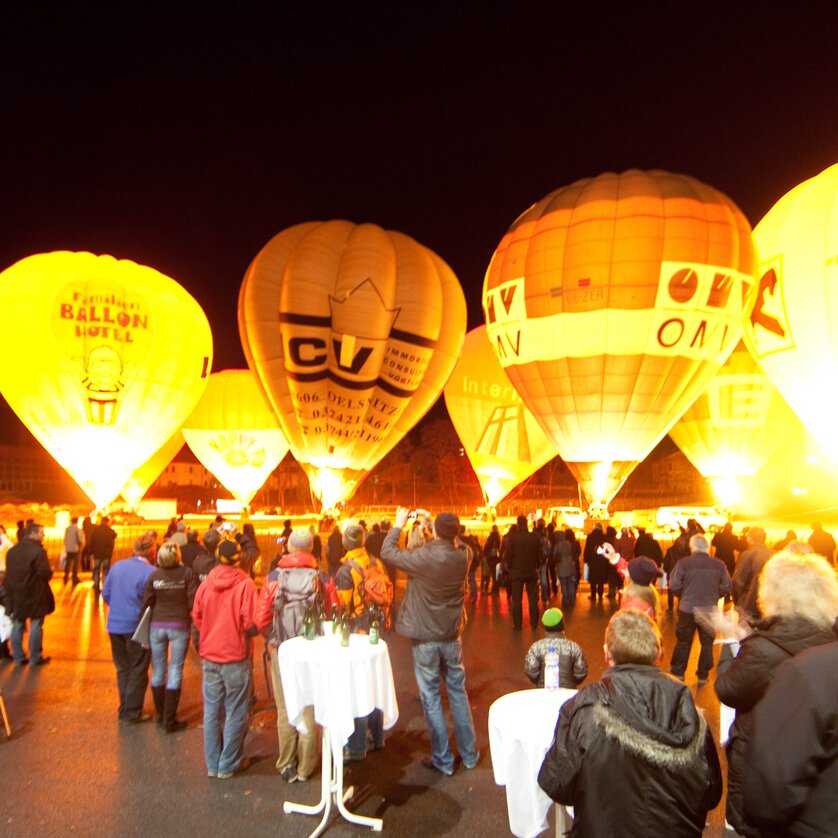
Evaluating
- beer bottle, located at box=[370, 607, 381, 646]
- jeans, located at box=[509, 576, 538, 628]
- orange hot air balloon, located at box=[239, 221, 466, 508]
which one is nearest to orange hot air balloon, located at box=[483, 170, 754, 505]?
orange hot air balloon, located at box=[239, 221, 466, 508]

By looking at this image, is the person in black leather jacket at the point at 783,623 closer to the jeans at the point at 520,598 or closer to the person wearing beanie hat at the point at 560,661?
the person wearing beanie hat at the point at 560,661

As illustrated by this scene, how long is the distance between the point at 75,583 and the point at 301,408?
7.80 meters

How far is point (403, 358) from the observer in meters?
21.1

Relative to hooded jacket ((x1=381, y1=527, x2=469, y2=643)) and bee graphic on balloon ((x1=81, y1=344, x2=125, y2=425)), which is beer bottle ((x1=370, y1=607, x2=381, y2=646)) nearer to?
hooded jacket ((x1=381, y1=527, x2=469, y2=643))

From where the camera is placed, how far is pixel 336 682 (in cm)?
452

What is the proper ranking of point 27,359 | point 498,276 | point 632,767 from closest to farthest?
point 632,767 → point 498,276 → point 27,359

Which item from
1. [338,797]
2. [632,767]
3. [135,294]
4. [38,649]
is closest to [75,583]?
[38,649]

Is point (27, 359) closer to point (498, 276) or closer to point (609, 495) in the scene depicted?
point (498, 276)

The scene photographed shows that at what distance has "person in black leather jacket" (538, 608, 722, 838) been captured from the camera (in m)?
2.55

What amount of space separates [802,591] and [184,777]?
4.13m

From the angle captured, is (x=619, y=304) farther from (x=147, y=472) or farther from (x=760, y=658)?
(x=147, y=472)

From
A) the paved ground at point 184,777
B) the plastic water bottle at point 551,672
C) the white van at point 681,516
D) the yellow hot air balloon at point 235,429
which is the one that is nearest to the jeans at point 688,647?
the paved ground at point 184,777

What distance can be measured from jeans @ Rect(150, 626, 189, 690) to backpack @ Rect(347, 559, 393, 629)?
148 cm

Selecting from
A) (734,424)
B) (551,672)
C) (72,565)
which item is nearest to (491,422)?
(734,424)
